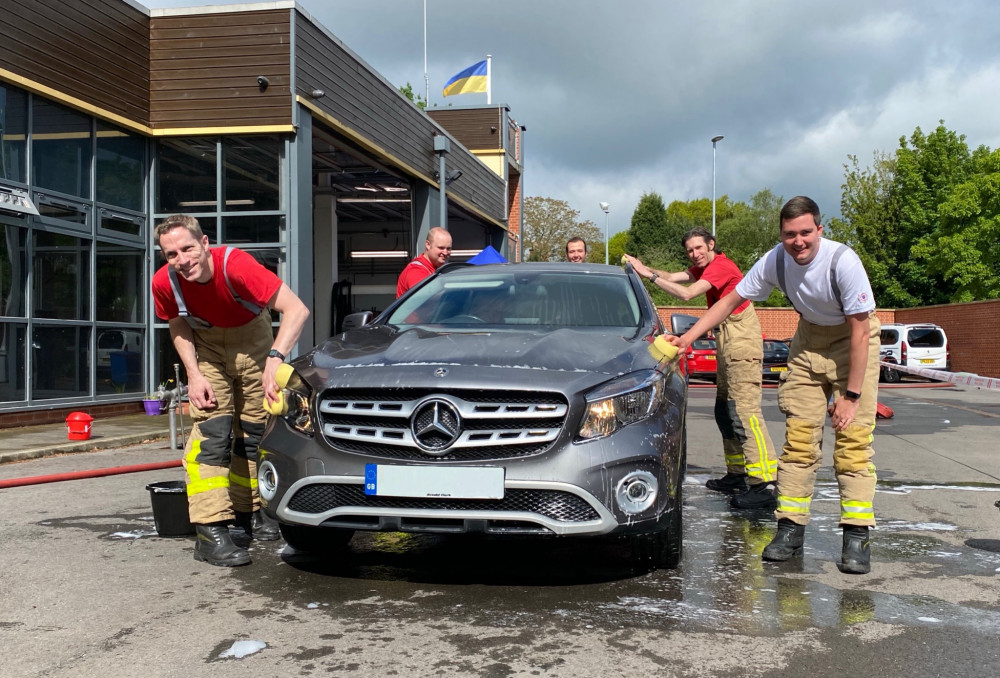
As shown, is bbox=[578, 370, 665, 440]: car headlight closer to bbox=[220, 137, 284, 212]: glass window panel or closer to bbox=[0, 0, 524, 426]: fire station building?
bbox=[0, 0, 524, 426]: fire station building

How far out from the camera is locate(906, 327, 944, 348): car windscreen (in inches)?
1188

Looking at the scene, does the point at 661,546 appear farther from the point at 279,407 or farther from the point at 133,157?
the point at 133,157

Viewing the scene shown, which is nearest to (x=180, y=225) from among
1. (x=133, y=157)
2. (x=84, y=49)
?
(x=84, y=49)

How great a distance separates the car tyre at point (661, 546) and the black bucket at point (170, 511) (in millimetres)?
2405

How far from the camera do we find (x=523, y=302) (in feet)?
17.4

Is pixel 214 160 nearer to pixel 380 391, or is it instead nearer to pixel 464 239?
pixel 380 391

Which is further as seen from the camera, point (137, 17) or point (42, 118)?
point (137, 17)

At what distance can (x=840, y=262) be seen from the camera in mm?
4520

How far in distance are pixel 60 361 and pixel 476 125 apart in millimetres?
22188

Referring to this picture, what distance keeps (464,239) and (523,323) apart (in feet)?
87.3

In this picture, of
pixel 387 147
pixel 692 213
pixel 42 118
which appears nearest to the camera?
pixel 42 118

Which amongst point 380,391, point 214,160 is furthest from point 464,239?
point 380,391

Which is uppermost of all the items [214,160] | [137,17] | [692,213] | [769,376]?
[692,213]

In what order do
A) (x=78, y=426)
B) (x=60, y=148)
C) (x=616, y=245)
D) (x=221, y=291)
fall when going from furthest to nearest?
(x=616, y=245)
(x=60, y=148)
(x=78, y=426)
(x=221, y=291)
